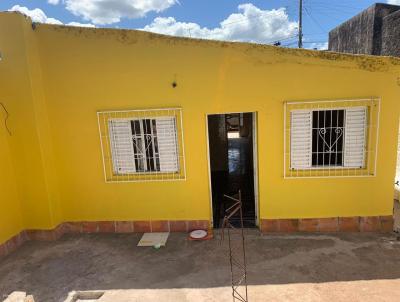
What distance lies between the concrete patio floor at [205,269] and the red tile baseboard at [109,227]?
18 cm

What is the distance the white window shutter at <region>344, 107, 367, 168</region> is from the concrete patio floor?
1491mm

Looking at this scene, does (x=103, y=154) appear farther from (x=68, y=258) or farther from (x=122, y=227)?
(x=68, y=258)

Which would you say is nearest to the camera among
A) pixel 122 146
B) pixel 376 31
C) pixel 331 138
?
pixel 331 138

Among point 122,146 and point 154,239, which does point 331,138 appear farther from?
point 122,146

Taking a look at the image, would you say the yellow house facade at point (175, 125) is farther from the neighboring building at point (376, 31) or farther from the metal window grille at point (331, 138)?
the neighboring building at point (376, 31)

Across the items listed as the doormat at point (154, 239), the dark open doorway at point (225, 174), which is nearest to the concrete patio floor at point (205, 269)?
the doormat at point (154, 239)

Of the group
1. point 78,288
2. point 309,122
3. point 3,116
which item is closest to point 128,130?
point 3,116

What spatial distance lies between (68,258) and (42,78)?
361cm

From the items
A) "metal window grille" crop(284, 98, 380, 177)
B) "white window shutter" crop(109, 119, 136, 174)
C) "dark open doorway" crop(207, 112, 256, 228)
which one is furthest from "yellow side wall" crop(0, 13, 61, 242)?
"metal window grille" crop(284, 98, 380, 177)

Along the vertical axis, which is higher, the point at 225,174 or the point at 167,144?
the point at 167,144

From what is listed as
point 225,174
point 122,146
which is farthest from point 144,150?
point 225,174

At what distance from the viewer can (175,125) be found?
5.61 m

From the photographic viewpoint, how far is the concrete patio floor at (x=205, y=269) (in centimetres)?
405

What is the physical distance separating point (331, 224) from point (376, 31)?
27.2 ft
